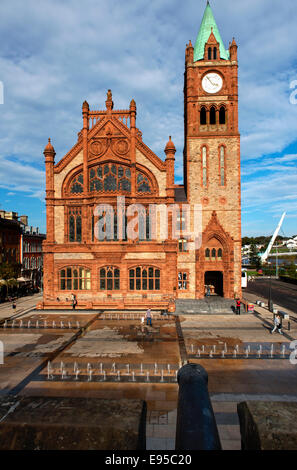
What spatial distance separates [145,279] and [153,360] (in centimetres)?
1774

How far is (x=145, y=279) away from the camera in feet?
116

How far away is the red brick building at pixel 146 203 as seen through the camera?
35375 millimetres

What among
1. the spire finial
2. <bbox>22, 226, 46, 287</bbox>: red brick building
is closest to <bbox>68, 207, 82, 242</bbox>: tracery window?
the spire finial

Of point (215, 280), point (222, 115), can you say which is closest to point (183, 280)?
point (215, 280)

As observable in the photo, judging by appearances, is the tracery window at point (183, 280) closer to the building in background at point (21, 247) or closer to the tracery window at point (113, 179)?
the tracery window at point (113, 179)

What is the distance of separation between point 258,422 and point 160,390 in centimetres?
1150

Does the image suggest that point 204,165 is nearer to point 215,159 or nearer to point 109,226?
point 215,159

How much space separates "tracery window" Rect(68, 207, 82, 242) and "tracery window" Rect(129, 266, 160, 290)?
8.65 metres

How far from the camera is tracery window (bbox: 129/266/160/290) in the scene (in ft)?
116

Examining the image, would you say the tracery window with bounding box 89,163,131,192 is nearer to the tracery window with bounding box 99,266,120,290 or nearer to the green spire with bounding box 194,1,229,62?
the tracery window with bounding box 99,266,120,290

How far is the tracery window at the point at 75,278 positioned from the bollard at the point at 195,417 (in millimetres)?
31089
